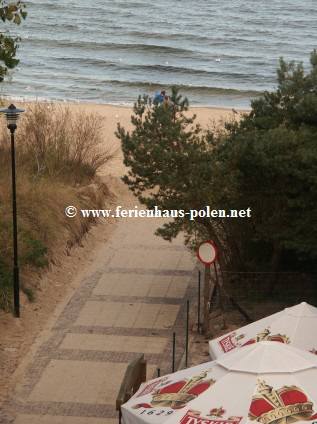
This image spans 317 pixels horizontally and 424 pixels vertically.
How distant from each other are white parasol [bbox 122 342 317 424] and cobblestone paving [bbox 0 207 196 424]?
327 cm

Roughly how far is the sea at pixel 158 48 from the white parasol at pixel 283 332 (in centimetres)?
2639

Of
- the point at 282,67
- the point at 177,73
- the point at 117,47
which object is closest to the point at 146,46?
the point at 117,47

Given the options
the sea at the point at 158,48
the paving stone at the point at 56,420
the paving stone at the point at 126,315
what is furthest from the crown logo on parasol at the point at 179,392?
the sea at the point at 158,48

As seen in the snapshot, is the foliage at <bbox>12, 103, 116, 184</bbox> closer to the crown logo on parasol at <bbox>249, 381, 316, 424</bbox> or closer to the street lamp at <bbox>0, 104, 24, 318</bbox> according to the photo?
the street lamp at <bbox>0, 104, 24, 318</bbox>

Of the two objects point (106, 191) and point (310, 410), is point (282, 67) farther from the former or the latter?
point (310, 410)

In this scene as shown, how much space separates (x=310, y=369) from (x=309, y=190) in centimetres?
678

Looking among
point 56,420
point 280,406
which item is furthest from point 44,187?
point 280,406

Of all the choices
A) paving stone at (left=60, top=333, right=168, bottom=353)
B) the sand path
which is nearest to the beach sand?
the sand path

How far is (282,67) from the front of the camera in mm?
19828

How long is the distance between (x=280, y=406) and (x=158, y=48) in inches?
1871

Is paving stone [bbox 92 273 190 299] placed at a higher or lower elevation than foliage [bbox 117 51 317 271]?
lower

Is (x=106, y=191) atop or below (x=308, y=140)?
below

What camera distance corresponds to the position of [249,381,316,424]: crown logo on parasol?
1112cm

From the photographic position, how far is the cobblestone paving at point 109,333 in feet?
51.5
